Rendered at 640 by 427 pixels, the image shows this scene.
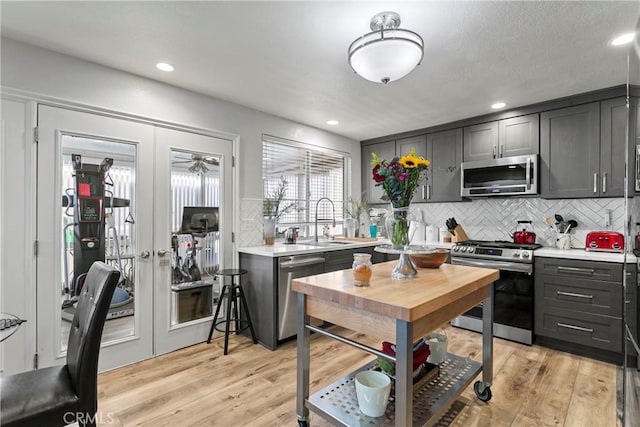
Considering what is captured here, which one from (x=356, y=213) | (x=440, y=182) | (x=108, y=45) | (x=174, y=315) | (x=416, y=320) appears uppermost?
(x=108, y=45)

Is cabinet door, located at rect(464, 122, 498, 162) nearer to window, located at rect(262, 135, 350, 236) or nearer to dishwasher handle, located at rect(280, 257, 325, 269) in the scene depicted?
window, located at rect(262, 135, 350, 236)

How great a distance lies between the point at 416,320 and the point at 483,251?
2.42m

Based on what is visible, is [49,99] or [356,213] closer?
[49,99]

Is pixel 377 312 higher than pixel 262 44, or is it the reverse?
pixel 262 44

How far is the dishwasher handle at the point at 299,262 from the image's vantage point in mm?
3056

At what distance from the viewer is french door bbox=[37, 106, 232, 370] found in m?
2.31

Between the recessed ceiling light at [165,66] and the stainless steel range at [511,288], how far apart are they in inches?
134

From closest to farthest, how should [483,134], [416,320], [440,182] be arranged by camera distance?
1. [416,320]
2. [483,134]
3. [440,182]

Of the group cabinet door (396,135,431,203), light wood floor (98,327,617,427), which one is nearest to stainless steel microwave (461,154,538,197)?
cabinet door (396,135,431,203)

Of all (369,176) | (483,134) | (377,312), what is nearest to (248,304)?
(377,312)

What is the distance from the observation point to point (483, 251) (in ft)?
11.1

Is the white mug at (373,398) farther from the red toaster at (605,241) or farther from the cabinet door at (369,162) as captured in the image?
the cabinet door at (369,162)

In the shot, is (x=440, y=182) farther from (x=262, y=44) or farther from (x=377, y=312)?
(x=377, y=312)

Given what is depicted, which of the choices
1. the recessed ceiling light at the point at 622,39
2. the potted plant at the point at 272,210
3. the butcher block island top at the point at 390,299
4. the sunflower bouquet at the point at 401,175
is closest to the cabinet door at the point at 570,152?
the recessed ceiling light at the point at 622,39
